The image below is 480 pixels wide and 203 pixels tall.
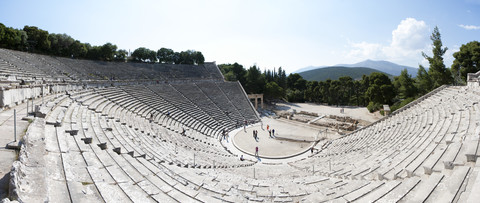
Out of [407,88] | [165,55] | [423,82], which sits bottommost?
[407,88]

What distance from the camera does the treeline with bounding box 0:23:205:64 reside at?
26.8 m

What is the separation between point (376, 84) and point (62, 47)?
4791cm

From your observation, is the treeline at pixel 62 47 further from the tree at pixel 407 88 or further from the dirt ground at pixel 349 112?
the tree at pixel 407 88

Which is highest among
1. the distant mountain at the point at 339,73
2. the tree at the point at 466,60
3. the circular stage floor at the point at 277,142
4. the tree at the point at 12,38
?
the distant mountain at the point at 339,73

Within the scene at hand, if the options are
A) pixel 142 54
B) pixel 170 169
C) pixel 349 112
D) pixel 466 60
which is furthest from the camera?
pixel 142 54

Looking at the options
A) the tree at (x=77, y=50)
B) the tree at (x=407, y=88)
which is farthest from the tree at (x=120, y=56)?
the tree at (x=407, y=88)

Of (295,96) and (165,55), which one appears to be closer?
(165,55)

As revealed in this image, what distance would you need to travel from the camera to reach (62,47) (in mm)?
33031

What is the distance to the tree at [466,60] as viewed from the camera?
23078mm

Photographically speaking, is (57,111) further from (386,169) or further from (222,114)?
(222,114)

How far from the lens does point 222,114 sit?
25266 mm

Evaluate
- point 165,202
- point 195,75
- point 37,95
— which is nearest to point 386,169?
point 165,202

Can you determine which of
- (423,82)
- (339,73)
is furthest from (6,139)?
(339,73)

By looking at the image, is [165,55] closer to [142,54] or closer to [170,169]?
[142,54]
